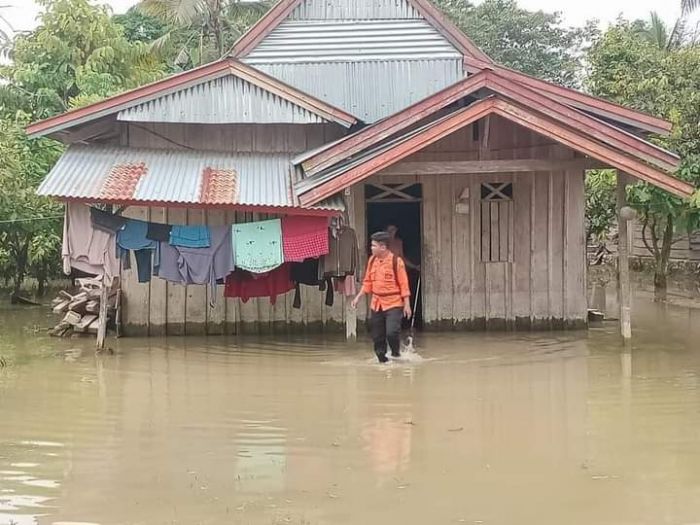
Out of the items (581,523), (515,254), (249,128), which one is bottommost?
(581,523)

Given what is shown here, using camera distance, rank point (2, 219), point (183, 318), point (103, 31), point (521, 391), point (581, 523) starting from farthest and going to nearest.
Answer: point (103, 31), point (2, 219), point (183, 318), point (521, 391), point (581, 523)

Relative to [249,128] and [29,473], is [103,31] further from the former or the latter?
[29,473]

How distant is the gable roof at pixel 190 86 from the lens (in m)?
12.2

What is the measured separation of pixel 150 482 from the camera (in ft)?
19.0

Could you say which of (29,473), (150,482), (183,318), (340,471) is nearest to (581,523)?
(340,471)

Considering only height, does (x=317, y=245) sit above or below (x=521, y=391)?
above

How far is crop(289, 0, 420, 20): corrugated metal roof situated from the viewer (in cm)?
1495

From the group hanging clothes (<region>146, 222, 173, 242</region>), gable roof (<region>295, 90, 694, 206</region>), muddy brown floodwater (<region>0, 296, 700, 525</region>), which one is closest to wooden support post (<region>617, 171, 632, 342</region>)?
muddy brown floodwater (<region>0, 296, 700, 525</region>)

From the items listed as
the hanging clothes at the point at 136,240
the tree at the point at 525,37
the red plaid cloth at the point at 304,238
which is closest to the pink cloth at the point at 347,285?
the red plaid cloth at the point at 304,238

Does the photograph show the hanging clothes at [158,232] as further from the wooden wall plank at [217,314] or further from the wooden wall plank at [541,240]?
the wooden wall plank at [541,240]

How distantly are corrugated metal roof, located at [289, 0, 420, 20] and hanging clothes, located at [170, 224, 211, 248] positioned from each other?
5180 millimetres

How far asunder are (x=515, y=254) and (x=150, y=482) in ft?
28.0

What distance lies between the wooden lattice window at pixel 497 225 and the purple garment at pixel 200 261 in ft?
13.2

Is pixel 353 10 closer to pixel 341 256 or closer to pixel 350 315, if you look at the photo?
pixel 341 256
